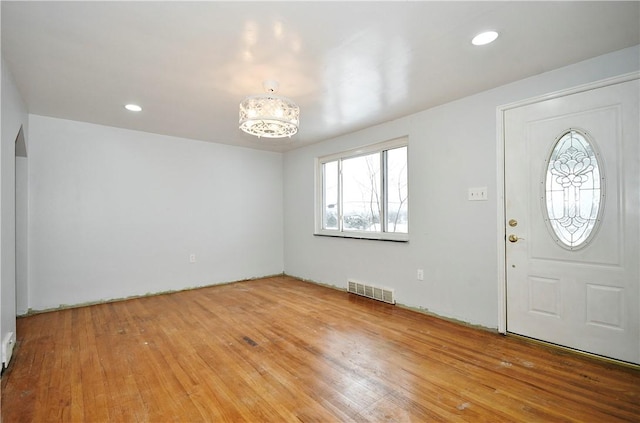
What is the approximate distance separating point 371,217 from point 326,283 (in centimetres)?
138

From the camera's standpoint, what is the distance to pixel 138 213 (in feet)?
13.9

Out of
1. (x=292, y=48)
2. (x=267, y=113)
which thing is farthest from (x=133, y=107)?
(x=292, y=48)

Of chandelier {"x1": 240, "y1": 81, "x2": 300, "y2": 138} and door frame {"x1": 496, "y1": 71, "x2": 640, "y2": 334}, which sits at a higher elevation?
chandelier {"x1": 240, "y1": 81, "x2": 300, "y2": 138}

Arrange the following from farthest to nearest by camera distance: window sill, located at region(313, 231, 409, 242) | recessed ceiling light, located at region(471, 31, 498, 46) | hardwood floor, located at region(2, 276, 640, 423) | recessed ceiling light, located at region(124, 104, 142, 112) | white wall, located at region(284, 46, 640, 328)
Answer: window sill, located at region(313, 231, 409, 242) → recessed ceiling light, located at region(124, 104, 142, 112) → white wall, located at region(284, 46, 640, 328) → recessed ceiling light, located at region(471, 31, 498, 46) → hardwood floor, located at region(2, 276, 640, 423)

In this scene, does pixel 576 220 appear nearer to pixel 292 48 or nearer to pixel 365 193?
pixel 365 193

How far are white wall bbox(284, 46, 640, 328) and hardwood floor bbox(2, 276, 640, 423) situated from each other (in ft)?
1.09

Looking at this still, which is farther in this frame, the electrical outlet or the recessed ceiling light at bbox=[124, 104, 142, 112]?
the recessed ceiling light at bbox=[124, 104, 142, 112]

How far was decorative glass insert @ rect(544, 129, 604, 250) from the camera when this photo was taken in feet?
7.73

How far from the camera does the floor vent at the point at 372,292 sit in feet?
12.5

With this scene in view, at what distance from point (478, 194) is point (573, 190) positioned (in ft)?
2.44

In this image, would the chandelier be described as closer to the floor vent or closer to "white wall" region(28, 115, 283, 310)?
the floor vent

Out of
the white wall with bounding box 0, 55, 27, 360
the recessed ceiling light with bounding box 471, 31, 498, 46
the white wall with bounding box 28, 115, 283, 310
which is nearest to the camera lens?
the recessed ceiling light with bounding box 471, 31, 498, 46

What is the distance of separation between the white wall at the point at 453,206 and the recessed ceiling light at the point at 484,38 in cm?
91

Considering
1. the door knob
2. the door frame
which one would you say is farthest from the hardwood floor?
the door knob
